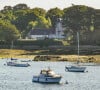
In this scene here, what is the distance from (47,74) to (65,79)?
991 cm

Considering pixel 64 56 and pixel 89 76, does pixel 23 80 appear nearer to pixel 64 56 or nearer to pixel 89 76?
pixel 89 76

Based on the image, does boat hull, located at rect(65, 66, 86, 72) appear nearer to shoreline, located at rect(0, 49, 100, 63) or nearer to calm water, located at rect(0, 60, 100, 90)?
calm water, located at rect(0, 60, 100, 90)

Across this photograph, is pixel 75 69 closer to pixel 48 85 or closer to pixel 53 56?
pixel 48 85

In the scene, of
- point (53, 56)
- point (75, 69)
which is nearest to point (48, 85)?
point (75, 69)

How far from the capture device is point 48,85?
110m

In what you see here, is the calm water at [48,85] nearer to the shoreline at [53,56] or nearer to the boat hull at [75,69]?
the boat hull at [75,69]

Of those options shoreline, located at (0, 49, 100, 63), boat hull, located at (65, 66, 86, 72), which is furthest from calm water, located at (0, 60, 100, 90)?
shoreline, located at (0, 49, 100, 63)

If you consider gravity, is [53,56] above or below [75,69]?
below

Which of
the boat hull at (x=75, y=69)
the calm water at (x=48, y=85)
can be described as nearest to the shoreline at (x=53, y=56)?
the calm water at (x=48, y=85)

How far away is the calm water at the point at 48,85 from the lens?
107688 millimetres

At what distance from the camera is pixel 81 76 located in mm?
131625

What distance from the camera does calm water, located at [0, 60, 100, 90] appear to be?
107688 mm

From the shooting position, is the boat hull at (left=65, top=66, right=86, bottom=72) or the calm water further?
the boat hull at (left=65, top=66, right=86, bottom=72)

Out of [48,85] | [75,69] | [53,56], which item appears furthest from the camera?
[53,56]
